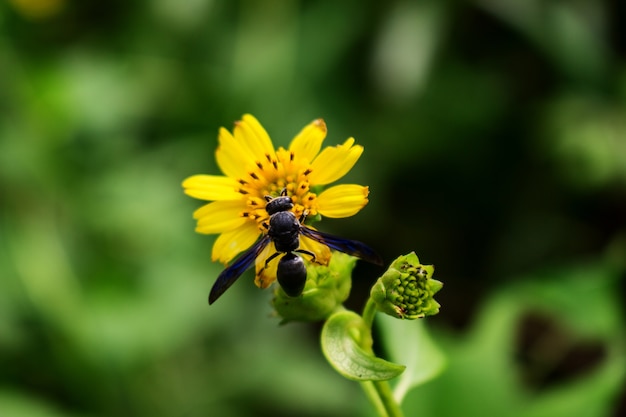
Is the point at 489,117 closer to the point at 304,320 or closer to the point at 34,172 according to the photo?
the point at 34,172

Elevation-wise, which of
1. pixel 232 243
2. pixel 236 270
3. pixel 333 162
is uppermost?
pixel 333 162

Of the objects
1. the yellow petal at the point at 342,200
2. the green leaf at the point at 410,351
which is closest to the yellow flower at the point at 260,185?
the yellow petal at the point at 342,200

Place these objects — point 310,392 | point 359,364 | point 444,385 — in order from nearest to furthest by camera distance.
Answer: point 359,364 < point 444,385 < point 310,392

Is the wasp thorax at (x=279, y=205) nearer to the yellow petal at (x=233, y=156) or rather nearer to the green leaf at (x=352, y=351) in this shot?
the yellow petal at (x=233, y=156)

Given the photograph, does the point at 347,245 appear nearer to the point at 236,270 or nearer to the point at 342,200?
the point at 342,200

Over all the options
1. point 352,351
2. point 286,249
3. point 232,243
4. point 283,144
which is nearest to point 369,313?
point 352,351

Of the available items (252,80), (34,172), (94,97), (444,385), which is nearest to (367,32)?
(252,80)

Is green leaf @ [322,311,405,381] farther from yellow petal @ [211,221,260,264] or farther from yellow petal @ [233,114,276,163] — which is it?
yellow petal @ [233,114,276,163]
